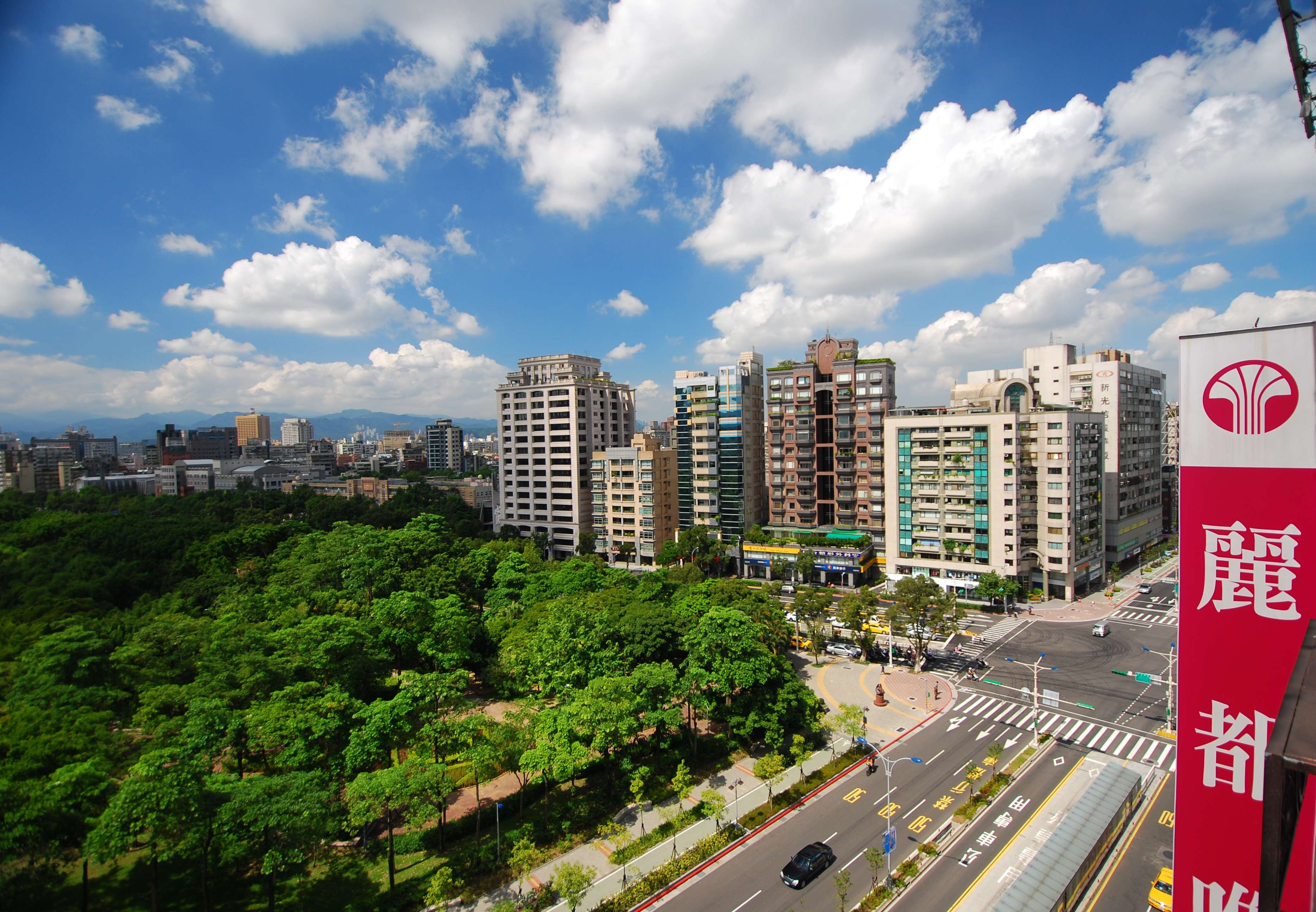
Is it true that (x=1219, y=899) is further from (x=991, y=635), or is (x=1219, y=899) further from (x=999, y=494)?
(x=999, y=494)

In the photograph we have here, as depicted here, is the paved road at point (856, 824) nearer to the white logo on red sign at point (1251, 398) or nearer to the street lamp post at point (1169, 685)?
the street lamp post at point (1169, 685)

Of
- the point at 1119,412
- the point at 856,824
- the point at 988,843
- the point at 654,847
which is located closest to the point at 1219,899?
the point at 988,843

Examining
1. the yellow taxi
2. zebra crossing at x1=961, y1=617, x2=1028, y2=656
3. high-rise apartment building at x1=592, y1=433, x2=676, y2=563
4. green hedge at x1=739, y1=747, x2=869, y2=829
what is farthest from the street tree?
high-rise apartment building at x1=592, y1=433, x2=676, y2=563

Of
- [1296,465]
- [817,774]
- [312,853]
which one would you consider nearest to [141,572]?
[312,853]

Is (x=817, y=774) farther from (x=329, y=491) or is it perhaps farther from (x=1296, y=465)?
(x=329, y=491)

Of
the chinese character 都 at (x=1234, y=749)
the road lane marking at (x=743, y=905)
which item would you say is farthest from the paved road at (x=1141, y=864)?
the road lane marking at (x=743, y=905)

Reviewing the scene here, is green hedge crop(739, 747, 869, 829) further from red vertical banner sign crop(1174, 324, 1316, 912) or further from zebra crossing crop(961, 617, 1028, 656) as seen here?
zebra crossing crop(961, 617, 1028, 656)
